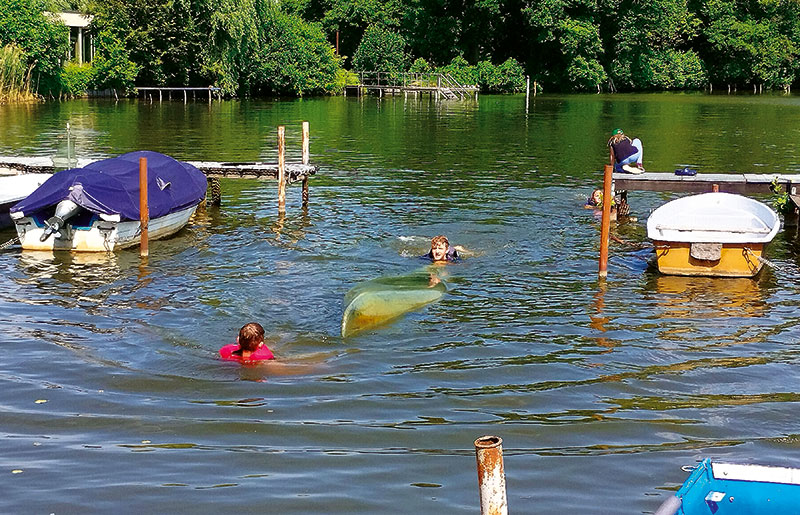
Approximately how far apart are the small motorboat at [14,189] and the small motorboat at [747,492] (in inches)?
784

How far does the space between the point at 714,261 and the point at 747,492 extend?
11744 millimetres

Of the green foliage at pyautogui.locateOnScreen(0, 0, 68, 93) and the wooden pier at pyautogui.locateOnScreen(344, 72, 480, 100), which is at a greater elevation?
the green foliage at pyautogui.locateOnScreen(0, 0, 68, 93)

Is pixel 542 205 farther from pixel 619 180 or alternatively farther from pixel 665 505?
pixel 665 505

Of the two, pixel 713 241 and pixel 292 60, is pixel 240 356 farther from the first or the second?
pixel 292 60

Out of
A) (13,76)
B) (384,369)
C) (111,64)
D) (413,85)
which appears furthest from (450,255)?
(413,85)

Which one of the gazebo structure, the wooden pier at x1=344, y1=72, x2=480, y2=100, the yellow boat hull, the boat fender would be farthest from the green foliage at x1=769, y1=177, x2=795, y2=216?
the gazebo structure

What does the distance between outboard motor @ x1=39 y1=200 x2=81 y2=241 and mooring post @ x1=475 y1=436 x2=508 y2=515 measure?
16.2 meters

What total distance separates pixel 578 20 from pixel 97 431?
268 feet

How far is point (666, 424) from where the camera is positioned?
1116 cm

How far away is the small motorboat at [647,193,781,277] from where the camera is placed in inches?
719

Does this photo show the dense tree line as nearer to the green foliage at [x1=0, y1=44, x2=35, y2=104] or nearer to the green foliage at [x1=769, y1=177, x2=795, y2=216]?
the green foliage at [x1=0, y1=44, x2=35, y2=104]

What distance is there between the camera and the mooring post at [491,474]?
5.99 m

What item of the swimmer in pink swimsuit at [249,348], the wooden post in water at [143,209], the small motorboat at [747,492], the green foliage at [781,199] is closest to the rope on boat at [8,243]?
the wooden post in water at [143,209]

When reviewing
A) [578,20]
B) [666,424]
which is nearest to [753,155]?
[666,424]
